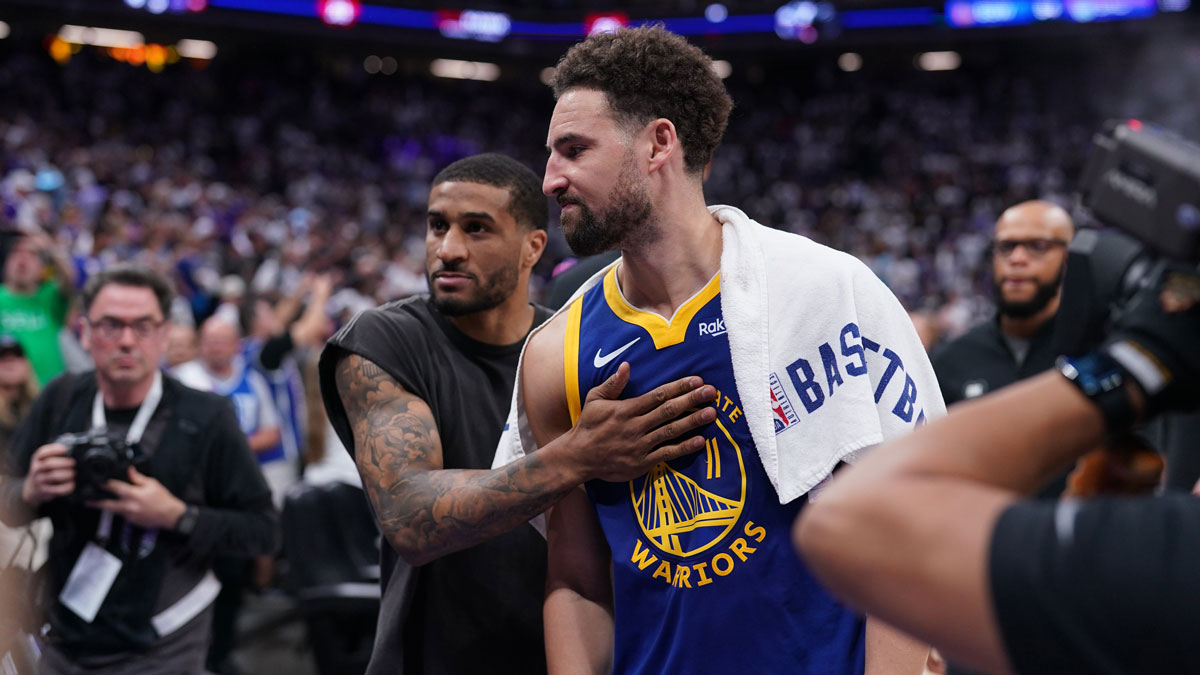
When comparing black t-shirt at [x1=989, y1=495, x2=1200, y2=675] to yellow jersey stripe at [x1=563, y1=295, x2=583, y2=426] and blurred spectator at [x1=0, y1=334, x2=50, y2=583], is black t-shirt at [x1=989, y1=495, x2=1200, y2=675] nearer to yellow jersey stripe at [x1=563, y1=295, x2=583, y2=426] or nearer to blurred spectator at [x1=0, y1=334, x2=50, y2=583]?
yellow jersey stripe at [x1=563, y1=295, x2=583, y2=426]

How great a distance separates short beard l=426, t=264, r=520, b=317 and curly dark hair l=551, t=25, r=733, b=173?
671 mm

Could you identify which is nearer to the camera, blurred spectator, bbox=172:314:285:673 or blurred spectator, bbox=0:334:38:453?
blurred spectator, bbox=0:334:38:453

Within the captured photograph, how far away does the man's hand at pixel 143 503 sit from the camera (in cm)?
339

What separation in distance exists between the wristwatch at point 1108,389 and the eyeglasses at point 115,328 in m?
3.31

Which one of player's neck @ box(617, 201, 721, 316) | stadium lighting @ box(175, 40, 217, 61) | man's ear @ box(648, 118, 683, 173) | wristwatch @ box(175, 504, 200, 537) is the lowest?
wristwatch @ box(175, 504, 200, 537)

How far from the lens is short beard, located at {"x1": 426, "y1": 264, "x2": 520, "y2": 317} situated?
278cm

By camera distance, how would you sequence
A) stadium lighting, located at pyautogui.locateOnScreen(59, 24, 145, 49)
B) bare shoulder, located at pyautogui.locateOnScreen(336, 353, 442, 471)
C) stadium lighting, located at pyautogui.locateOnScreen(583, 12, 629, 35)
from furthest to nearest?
stadium lighting, located at pyautogui.locateOnScreen(583, 12, 629, 35)
stadium lighting, located at pyautogui.locateOnScreen(59, 24, 145, 49)
bare shoulder, located at pyautogui.locateOnScreen(336, 353, 442, 471)

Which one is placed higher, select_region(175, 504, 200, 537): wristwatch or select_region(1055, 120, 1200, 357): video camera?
select_region(1055, 120, 1200, 357): video camera

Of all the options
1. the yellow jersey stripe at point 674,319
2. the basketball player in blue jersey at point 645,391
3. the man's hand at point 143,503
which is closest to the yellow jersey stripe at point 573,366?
the basketball player in blue jersey at point 645,391

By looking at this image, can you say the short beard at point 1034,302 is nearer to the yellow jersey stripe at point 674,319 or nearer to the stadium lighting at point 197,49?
the yellow jersey stripe at point 674,319

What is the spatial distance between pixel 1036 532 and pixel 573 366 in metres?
1.32

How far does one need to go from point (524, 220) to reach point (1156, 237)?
2059 millimetres

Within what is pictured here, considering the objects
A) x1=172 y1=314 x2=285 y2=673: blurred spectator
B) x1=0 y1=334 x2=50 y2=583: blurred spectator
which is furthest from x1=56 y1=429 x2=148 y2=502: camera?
x1=172 y1=314 x2=285 y2=673: blurred spectator

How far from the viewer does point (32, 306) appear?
6477 millimetres
